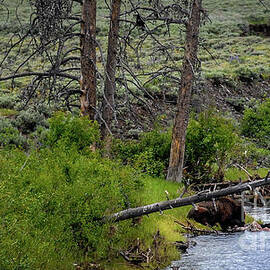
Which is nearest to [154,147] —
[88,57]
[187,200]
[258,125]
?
[88,57]

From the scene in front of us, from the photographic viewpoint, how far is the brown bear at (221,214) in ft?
38.8

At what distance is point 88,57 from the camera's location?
11.8 metres

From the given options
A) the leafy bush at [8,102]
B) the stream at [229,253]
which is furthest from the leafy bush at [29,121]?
the stream at [229,253]

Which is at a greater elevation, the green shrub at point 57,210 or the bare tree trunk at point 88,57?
the bare tree trunk at point 88,57

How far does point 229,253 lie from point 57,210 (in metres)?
3.96

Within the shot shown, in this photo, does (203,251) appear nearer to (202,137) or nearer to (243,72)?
(202,137)

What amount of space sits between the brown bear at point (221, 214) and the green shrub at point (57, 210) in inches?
130

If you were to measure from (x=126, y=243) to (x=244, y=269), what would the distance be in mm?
2049

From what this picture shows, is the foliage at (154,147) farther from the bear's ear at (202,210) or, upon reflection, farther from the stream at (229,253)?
the stream at (229,253)

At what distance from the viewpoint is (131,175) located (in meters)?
9.34

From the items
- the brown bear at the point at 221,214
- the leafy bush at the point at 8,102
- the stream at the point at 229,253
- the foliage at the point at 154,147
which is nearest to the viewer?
the stream at the point at 229,253

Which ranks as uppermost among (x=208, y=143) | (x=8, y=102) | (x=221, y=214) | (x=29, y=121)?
(x=208, y=143)

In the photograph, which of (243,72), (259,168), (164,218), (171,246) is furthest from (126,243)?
(243,72)

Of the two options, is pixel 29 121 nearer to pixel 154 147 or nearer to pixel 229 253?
pixel 154 147
